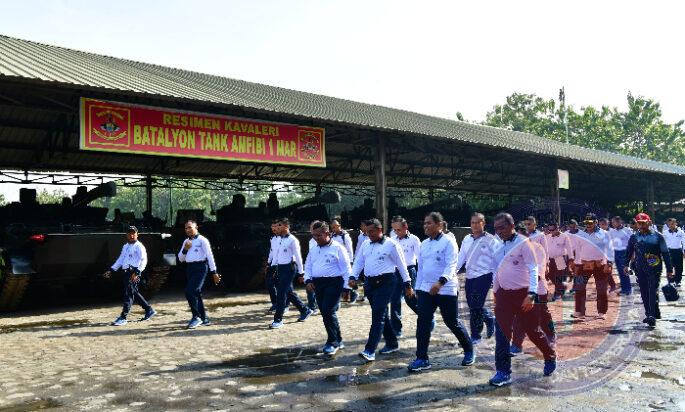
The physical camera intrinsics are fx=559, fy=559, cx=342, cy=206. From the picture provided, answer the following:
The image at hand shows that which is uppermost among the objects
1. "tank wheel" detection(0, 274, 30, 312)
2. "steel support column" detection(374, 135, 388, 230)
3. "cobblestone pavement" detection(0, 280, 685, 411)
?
"steel support column" detection(374, 135, 388, 230)

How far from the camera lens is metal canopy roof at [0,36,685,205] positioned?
37.1 ft

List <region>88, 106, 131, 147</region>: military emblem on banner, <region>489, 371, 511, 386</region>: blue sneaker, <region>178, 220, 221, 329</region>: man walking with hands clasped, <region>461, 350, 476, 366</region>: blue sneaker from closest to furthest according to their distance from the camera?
<region>489, 371, 511, 386</region>: blue sneaker
<region>461, 350, 476, 366</region>: blue sneaker
<region>178, 220, 221, 329</region>: man walking with hands clasped
<region>88, 106, 131, 147</region>: military emblem on banner

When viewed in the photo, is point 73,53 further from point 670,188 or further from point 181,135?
point 670,188

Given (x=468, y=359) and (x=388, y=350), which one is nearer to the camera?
(x=468, y=359)

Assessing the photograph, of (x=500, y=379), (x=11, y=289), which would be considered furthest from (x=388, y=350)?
(x=11, y=289)

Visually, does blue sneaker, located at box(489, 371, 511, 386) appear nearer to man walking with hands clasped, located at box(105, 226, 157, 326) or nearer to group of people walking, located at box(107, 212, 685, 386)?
group of people walking, located at box(107, 212, 685, 386)

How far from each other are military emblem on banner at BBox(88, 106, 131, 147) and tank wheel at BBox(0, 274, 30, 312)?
2.87 metres

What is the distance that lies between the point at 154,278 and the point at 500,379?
9043 millimetres

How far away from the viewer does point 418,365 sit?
577cm

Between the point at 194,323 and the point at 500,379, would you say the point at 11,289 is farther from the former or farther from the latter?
the point at 500,379

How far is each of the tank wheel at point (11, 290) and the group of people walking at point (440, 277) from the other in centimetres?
231

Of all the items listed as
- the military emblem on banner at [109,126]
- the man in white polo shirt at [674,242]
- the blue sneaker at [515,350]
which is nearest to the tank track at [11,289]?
the military emblem on banner at [109,126]

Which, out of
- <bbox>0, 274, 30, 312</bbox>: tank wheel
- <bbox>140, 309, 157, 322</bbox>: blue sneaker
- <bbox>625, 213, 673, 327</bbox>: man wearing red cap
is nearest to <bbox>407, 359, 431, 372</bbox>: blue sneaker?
<bbox>625, 213, 673, 327</bbox>: man wearing red cap

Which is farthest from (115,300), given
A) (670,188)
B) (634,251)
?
(670,188)
